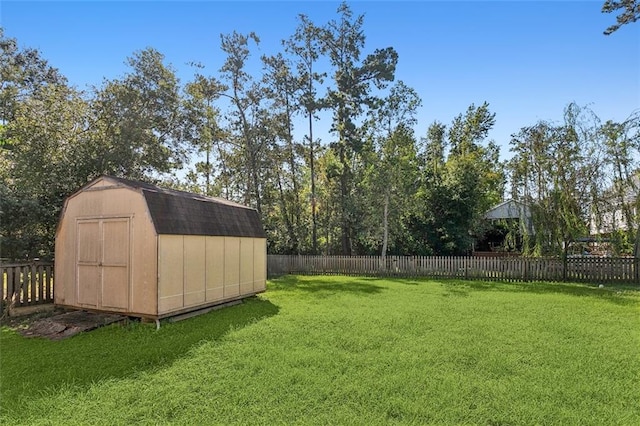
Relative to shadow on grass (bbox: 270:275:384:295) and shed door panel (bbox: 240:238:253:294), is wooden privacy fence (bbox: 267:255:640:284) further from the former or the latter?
shed door panel (bbox: 240:238:253:294)

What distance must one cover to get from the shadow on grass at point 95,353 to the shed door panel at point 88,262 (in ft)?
3.49

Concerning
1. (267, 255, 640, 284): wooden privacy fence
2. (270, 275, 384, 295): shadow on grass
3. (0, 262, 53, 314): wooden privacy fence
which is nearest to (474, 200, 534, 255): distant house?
(267, 255, 640, 284): wooden privacy fence

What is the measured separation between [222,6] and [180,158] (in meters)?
9.53

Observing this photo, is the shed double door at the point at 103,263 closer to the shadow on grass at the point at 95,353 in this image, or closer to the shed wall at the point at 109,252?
the shed wall at the point at 109,252

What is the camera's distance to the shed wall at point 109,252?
6.45m

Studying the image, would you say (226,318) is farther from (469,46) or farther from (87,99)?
(87,99)

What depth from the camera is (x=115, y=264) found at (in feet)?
22.1

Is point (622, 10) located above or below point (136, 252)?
above

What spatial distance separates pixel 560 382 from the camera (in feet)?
12.7

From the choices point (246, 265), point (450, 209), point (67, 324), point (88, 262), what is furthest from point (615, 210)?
point (67, 324)

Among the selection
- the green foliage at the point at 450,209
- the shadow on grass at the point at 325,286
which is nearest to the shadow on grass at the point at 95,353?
the shadow on grass at the point at 325,286

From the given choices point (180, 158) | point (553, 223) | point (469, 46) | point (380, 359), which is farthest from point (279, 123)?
point (380, 359)

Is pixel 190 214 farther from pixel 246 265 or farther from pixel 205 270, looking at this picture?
pixel 246 265

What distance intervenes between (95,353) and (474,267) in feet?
42.2
